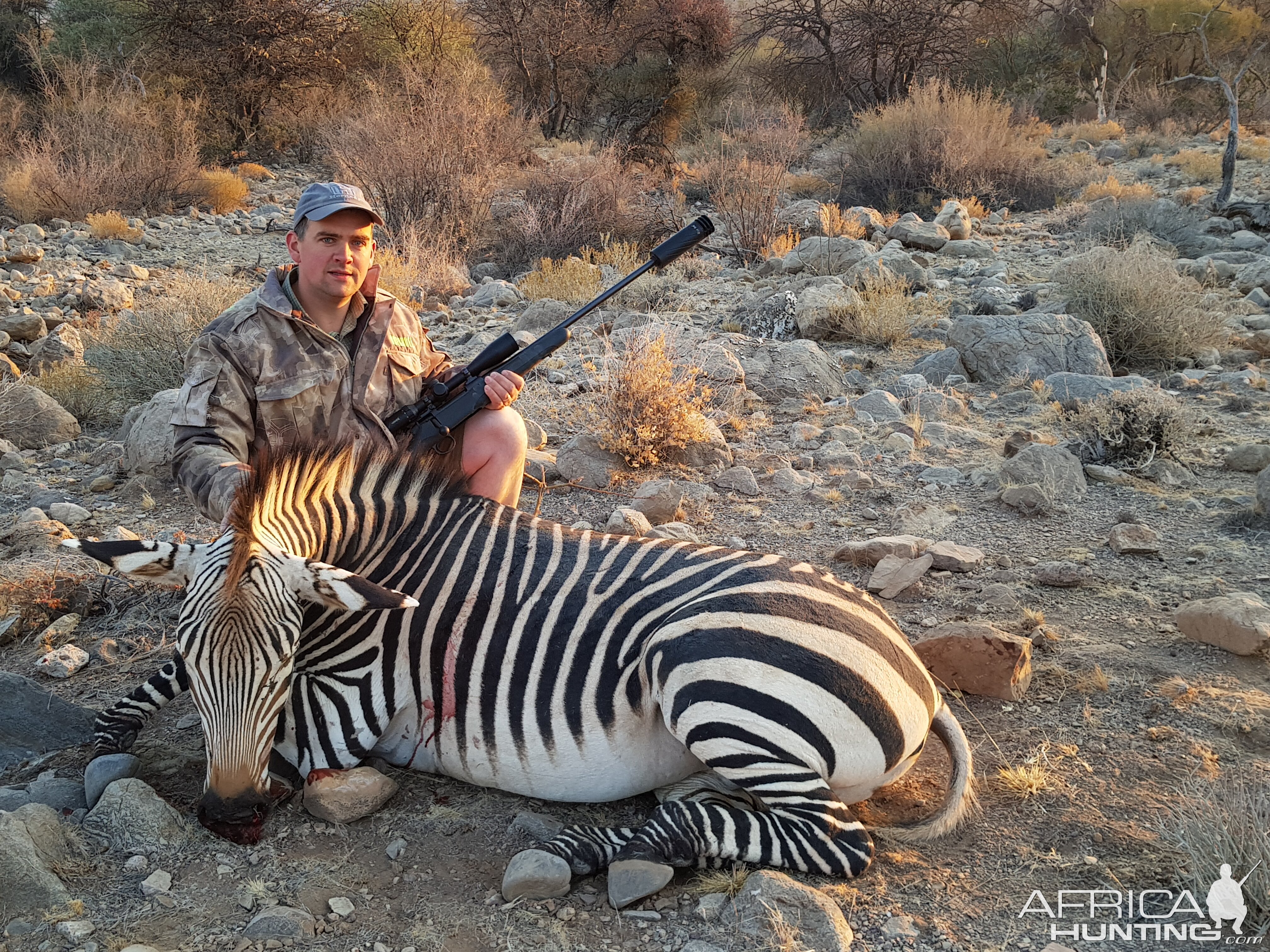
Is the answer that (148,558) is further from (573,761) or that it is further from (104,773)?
(573,761)

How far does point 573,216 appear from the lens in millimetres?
12758

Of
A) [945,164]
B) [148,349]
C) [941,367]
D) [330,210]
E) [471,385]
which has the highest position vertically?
[330,210]

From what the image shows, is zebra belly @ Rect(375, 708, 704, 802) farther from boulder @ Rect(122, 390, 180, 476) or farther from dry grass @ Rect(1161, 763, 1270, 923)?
boulder @ Rect(122, 390, 180, 476)

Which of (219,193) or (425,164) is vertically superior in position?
(425,164)

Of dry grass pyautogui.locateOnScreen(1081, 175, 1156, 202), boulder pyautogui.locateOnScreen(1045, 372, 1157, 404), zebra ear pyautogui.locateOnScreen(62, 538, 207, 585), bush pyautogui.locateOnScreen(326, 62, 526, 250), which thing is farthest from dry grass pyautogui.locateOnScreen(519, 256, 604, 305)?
dry grass pyautogui.locateOnScreen(1081, 175, 1156, 202)

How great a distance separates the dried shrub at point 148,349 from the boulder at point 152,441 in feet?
3.16

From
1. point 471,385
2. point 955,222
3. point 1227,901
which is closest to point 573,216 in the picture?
point 955,222

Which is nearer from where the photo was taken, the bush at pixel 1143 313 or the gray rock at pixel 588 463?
the gray rock at pixel 588 463

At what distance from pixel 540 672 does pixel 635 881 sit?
2.25 ft

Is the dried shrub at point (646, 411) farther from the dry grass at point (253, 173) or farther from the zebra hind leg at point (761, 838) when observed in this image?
the dry grass at point (253, 173)

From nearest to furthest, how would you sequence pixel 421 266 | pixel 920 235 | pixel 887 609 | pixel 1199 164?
pixel 887 609, pixel 421 266, pixel 920 235, pixel 1199 164

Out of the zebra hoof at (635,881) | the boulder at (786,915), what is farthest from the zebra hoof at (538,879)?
the boulder at (786,915)

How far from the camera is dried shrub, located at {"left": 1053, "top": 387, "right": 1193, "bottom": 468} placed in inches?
241

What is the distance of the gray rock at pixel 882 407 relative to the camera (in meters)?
7.12
